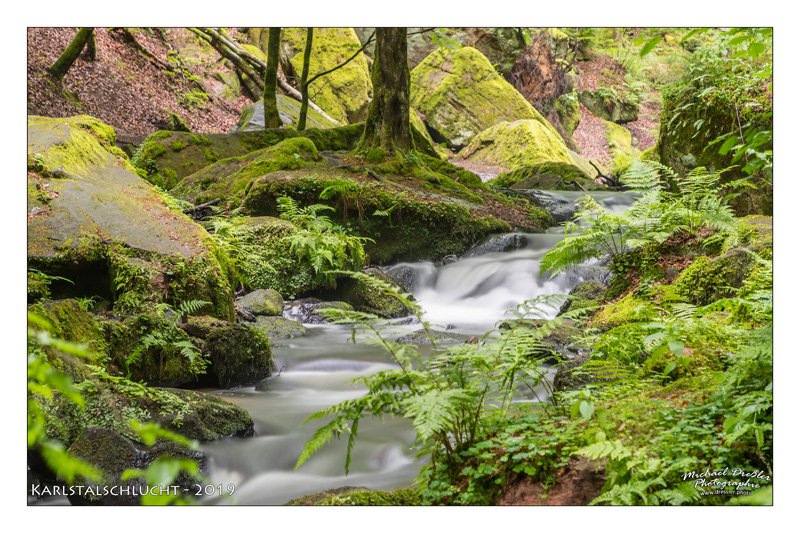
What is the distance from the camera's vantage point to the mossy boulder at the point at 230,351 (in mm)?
4227

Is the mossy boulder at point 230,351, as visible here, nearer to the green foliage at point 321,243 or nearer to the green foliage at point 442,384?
the green foliage at point 321,243

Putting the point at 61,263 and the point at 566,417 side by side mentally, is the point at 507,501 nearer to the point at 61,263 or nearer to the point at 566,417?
the point at 566,417

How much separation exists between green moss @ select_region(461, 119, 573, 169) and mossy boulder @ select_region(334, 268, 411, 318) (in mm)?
6615

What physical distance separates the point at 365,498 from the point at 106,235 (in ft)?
9.95

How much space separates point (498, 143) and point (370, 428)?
11.6 m

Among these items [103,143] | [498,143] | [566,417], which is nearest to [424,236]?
[103,143]

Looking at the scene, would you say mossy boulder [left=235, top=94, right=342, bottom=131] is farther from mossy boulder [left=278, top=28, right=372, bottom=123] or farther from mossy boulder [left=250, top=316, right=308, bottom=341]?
mossy boulder [left=250, top=316, right=308, bottom=341]

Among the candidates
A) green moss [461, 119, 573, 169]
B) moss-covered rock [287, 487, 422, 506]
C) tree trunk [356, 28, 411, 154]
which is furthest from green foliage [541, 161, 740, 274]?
green moss [461, 119, 573, 169]

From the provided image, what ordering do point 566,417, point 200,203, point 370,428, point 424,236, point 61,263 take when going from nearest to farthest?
point 566,417 < point 370,428 < point 61,263 < point 424,236 < point 200,203

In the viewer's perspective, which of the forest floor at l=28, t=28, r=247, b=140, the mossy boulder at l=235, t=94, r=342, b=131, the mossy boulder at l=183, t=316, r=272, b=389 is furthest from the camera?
the mossy boulder at l=235, t=94, r=342, b=131

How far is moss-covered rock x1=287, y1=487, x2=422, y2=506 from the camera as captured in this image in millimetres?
2619

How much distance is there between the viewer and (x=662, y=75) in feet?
19.8

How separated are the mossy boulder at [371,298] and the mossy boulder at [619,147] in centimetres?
348

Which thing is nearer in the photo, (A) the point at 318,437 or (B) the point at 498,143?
(A) the point at 318,437
